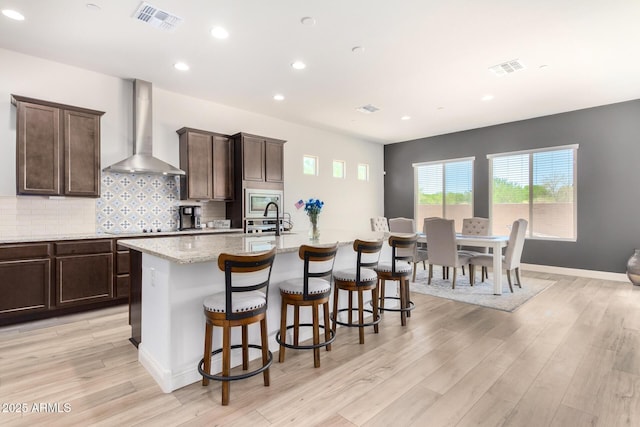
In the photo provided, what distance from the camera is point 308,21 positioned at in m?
3.08

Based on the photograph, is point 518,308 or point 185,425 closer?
point 185,425

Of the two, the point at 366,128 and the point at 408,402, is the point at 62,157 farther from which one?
the point at 366,128

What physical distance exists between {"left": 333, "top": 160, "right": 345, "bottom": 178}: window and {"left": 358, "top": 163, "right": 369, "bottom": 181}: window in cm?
63

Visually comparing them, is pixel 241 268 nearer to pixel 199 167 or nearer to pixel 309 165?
pixel 199 167

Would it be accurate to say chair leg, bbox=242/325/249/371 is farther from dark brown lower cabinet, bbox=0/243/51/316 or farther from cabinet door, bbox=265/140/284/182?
cabinet door, bbox=265/140/284/182

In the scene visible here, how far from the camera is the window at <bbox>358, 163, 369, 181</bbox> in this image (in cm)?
833

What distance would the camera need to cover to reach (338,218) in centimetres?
775

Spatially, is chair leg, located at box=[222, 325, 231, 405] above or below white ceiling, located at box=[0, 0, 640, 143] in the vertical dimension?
below

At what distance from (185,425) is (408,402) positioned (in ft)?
4.37

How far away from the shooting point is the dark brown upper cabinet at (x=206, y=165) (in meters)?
4.92

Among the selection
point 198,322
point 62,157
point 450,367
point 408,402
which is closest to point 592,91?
point 450,367

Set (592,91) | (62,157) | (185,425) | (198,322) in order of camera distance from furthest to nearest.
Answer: (592,91) → (62,157) → (198,322) → (185,425)

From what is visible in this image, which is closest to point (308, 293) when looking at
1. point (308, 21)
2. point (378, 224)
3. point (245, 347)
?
point (245, 347)

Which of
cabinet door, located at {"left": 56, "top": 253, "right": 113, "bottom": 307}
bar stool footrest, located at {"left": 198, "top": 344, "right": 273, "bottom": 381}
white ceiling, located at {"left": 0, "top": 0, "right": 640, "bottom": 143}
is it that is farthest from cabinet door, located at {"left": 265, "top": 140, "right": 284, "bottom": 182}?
bar stool footrest, located at {"left": 198, "top": 344, "right": 273, "bottom": 381}
